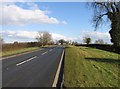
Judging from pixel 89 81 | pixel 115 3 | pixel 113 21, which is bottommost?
pixel 89 81

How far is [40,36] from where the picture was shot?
392 feet

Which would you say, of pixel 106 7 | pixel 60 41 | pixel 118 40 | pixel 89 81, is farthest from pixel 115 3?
pixel 60 41

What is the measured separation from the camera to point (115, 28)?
185 ft

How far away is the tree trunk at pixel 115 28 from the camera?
5492cm

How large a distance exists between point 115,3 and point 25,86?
164 ft

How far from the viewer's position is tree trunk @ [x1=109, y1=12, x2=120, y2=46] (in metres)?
54.9

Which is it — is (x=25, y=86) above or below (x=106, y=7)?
below

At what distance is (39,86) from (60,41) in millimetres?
147541

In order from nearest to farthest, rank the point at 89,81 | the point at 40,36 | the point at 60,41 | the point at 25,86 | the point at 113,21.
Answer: the point at 25,86
the point at 89,81
the point at 113,21
the point at 40,36
the point at 60,41

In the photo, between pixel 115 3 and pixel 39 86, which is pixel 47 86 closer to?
pixel 39 86

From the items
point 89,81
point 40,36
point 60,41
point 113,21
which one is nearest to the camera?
point 89,81

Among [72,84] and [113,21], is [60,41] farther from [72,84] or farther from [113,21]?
[72,84]

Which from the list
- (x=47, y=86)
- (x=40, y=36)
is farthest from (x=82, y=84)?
(x=40, y=36)

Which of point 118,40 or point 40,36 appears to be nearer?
point 118,40
